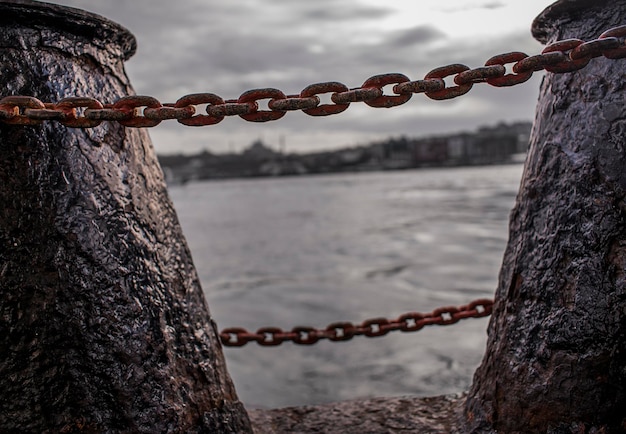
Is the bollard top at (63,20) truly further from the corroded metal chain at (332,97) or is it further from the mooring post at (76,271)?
the corroded metal chain at (332,97)

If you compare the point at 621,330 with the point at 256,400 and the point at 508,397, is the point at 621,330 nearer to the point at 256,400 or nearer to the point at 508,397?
the point at 508,397

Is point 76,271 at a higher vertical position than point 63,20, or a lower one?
lower

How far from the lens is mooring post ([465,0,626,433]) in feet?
5.32

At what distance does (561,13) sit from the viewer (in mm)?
1756

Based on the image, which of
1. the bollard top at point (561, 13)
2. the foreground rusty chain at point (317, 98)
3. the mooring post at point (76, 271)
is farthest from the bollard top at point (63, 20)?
the bollard top at point (561, 13)

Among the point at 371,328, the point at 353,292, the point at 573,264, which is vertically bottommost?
the point at 353,292

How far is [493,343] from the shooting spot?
6.30 ft

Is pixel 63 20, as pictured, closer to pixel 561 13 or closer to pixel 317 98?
pixel 317 98

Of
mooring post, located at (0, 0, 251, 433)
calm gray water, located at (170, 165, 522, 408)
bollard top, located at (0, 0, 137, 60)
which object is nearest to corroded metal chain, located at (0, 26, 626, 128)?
mooring post, located at (0, 0, 251, 433)

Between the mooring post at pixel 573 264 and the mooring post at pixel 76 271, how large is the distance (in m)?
1.00

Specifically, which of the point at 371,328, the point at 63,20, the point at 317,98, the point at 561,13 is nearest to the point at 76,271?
the point at 63,20

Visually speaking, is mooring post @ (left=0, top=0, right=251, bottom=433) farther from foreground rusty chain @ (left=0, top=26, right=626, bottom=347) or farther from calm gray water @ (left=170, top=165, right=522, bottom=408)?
calm gray water @ (left=170, top=165, right=522, bottom=408)

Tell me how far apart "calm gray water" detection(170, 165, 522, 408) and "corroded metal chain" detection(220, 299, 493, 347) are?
2143mm

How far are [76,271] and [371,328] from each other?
53.5 inches
